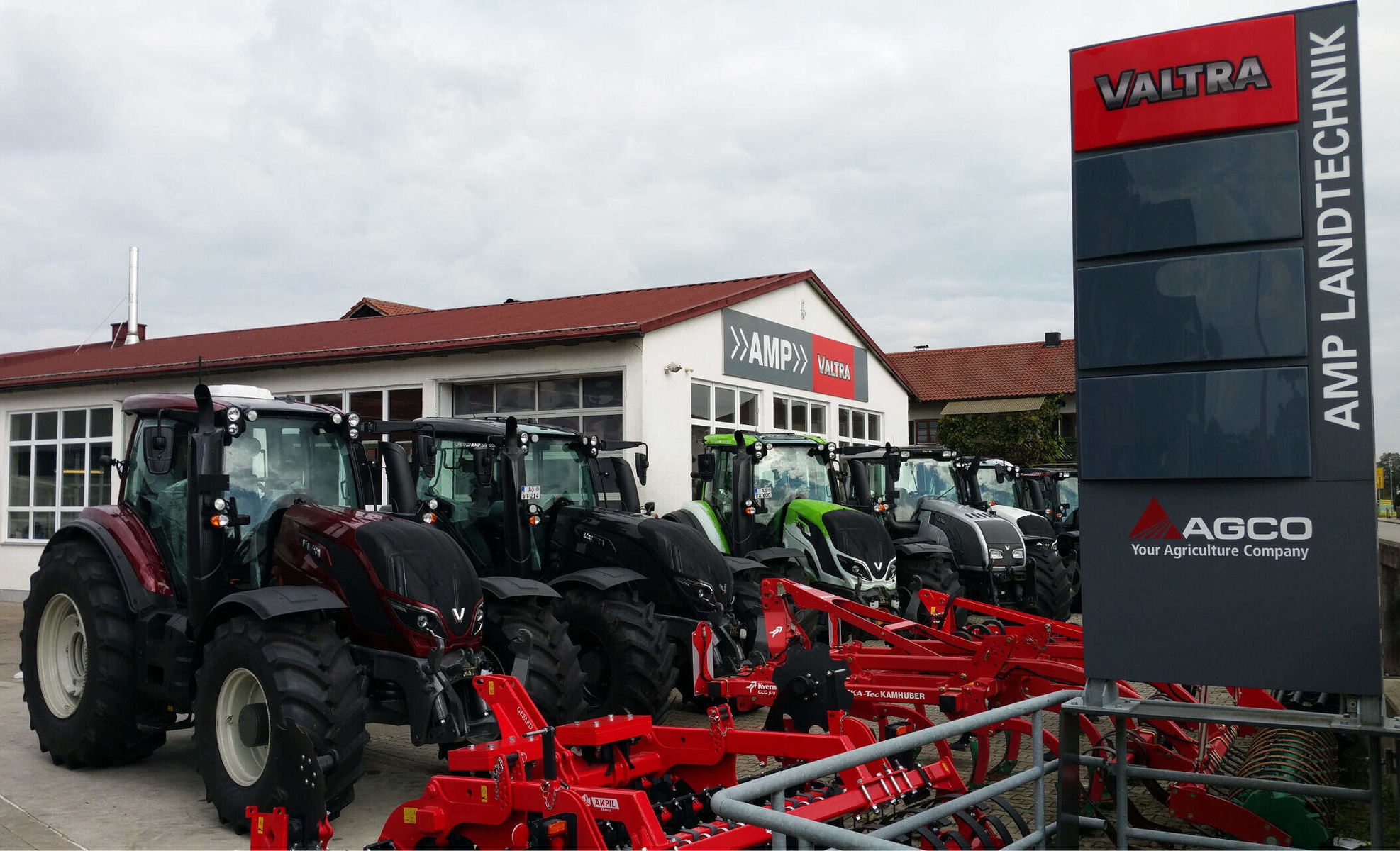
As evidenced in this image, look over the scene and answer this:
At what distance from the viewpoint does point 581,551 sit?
8594 mm

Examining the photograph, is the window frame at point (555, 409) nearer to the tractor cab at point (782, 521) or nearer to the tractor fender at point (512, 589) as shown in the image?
the tractor cab at point (782, 521)

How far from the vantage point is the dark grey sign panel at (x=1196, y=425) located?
13.7 ft

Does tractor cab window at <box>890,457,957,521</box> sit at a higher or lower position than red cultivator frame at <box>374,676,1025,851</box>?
higher

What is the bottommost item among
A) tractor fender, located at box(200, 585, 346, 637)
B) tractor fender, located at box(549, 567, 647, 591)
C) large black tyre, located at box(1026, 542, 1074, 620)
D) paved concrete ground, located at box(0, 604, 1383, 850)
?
paved concrete ground, located at box(0, 604, 1383, 850)

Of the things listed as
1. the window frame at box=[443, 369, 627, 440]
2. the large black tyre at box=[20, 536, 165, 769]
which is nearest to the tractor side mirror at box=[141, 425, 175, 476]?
the large black tyre at box=[20, 536, 165, 769]

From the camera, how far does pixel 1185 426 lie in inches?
171

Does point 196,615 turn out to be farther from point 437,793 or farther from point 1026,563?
point 1026,563

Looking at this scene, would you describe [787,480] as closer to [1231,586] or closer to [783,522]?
[783,522]

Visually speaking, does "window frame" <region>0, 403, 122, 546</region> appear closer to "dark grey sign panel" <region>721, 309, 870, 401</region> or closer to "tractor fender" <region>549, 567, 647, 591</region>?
"dark grey sign panel" <region>721, 309, 870, 401</region>

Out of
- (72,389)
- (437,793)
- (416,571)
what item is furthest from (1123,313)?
(72,389)

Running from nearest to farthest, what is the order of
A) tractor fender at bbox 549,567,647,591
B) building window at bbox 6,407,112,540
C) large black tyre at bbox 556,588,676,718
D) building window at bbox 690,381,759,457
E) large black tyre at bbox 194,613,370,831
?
1. large black tyre at bbox 194,613,370,831
2. large black tyre at bbox 556,588,676,718
3. tractor fender at bbox 549,567,647,591
4. building window at bbox 690,381,759,457
5. building window at bbox 6,407,112,540

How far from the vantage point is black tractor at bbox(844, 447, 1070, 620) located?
13398mm

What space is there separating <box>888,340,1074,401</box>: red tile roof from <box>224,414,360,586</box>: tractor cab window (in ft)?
91.3

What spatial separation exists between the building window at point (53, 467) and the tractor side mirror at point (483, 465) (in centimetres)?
1229
